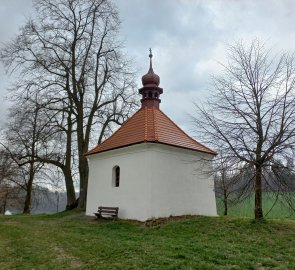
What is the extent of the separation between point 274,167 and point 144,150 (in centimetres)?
574

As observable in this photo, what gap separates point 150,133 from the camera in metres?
15.5

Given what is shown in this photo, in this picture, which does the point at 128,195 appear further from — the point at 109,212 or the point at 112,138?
the point at 112,138

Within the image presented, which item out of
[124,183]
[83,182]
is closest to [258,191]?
[124,183]

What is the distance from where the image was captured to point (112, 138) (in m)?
17.8

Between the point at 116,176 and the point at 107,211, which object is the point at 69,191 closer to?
the point at 116,176

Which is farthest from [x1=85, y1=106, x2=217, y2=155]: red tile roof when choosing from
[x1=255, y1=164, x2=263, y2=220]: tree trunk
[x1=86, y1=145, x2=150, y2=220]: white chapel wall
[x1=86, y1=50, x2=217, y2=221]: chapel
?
[x1=255, y1=164, x2=263, y2=220]: tree trunk

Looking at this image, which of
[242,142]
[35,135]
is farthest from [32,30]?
[242,142]

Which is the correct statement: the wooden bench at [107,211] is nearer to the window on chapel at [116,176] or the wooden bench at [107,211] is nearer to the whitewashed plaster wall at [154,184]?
the whitewashed plaster wall at [154,184]

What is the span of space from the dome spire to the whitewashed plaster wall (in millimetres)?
3730

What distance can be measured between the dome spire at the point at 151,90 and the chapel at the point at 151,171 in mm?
56

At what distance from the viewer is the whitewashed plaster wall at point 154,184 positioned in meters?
14.5

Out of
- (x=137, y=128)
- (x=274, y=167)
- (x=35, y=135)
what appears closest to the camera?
(x=274, y=167)

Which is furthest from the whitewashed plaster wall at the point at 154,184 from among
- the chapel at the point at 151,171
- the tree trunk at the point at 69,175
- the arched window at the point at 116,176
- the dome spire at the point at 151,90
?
the tree trunk at the point at 69,175

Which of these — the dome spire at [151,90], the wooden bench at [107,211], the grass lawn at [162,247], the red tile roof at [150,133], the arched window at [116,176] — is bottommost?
the grass lawn at [162,247]
